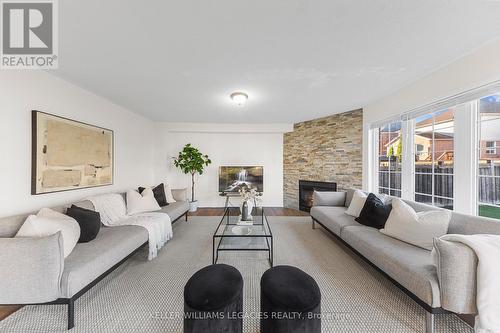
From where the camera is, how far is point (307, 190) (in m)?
5.10

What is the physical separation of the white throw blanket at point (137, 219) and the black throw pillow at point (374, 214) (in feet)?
9.42

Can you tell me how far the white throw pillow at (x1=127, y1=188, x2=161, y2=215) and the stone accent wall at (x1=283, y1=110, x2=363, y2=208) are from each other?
11.6ft

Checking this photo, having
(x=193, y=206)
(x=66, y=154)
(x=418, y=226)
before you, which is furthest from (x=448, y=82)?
(x=193, y=206)

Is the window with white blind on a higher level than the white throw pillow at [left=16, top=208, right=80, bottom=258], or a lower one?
higher

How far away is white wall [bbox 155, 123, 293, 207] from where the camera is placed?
17.6 feet

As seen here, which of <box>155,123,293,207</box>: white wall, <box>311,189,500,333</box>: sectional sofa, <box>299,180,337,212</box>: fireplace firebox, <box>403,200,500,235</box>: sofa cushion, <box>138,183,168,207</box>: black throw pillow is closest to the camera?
<box>311,189,500,333</box>: sectional sofa

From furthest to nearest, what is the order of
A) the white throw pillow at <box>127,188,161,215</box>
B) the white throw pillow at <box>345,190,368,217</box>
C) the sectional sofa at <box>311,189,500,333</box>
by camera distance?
the white throw pillow at <box>127,188,161,215</box> → the white throw pillow at <box>345,190,368,217</box> → the sectional sofa at <box>311,189,500,333</box>

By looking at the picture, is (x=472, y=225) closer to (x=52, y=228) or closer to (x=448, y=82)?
(x=448, y=82)

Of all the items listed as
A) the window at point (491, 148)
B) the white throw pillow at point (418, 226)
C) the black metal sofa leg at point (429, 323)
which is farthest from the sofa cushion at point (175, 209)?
the window at point (491, 148)

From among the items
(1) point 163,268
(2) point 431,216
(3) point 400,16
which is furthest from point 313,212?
(3) point 400,16

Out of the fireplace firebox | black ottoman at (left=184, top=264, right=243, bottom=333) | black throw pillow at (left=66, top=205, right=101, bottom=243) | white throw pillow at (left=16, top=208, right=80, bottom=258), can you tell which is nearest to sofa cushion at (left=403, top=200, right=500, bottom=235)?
black ottoman at (left=184, top=264, right=243, bottom=333)

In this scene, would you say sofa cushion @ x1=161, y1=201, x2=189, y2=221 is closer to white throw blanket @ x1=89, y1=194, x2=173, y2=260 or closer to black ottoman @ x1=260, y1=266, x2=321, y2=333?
white throw blanket @ x1=89, y1=194, x2=173, y2=260

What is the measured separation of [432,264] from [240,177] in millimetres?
4296

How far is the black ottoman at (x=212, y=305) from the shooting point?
1.18 m
